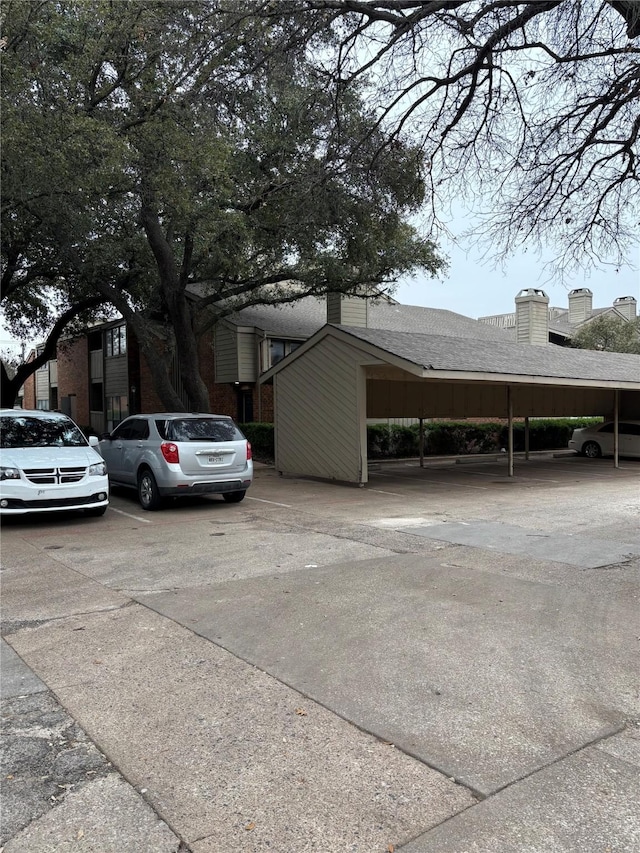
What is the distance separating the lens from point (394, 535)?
359 inches

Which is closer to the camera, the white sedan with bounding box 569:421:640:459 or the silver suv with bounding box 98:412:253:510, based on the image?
the silver suv with bounding box 98:412:253:510

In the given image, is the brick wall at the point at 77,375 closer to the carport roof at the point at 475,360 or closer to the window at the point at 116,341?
the window at the point at 116,341

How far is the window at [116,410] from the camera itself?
102 ft

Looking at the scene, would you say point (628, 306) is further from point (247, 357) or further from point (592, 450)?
point (247, 357)

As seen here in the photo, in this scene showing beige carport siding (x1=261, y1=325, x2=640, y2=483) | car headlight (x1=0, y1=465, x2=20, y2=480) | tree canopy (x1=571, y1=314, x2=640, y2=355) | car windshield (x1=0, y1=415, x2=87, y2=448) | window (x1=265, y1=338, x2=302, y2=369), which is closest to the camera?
car headlight (x1=0, y1=465, x2=20, y2=480)

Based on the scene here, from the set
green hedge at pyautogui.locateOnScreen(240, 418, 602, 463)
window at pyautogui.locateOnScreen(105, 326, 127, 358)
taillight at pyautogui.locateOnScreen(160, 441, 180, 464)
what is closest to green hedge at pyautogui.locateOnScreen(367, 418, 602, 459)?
green hedge at pyautogui.locateOnScreen(240, 418, 602, 463)

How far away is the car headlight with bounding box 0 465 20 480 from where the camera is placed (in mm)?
9219

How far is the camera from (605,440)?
22.3 metres

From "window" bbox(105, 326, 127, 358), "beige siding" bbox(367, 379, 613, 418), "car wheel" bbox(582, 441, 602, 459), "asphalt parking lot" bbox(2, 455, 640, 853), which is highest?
"window" bbox(105, 326, 127, 358)

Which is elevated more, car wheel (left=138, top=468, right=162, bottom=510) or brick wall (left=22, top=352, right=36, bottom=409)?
brick wall (left=22, top=352, right=36, bottom=409)

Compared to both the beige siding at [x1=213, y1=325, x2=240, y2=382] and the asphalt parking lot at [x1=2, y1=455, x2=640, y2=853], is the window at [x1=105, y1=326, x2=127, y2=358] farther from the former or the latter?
the asphalt parking lot at [x1=2, y1=455, x2=640, y2=853]

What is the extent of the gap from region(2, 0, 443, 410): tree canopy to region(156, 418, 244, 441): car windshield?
361cm

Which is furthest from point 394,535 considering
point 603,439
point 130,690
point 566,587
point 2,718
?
point 603,439

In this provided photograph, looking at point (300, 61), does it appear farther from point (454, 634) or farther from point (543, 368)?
point (543, 368)
